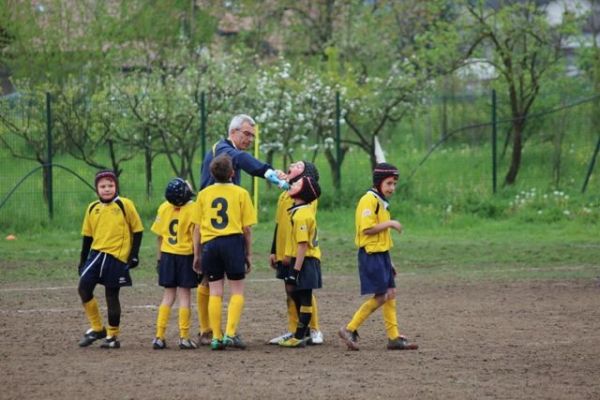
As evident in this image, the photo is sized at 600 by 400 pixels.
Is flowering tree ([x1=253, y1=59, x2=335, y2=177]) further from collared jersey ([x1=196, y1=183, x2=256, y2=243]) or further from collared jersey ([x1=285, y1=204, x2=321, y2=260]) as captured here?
collared jersey ([x1=196, y1=183, x2=256, y2=243])

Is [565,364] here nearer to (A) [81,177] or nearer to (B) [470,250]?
(B) [470,250]

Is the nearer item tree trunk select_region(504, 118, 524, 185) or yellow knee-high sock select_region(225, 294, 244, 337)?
yellow knee-high sock select_region(225, 294, 244, 337)

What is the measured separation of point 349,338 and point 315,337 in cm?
62

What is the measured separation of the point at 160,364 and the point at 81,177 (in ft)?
49.9

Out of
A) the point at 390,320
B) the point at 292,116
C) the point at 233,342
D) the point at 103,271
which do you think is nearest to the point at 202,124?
the point at 292,116

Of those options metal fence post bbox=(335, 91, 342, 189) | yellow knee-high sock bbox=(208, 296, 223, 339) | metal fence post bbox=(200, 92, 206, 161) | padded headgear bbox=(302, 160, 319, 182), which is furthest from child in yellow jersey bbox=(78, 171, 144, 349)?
metal fence post bbox=(335, 91, 342, 189)

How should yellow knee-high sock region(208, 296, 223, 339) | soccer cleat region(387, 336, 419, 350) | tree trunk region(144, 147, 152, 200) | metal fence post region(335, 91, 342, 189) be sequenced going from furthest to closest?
1. metal fence post region(335, 91, 342, 189)
2. tree trunk region(144, 147, 152, 200)
3. yellow knee-high sock region(208, 296, 223, 339)
4. soccer cleat region(387, 336, 419, 350)

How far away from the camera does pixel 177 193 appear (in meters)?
11.3

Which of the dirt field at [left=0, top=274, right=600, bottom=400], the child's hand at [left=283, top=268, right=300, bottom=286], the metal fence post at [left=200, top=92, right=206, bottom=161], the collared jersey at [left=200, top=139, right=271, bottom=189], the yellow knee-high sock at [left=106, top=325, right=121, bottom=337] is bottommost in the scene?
the dirt field at [left=0, top=274, right=600, bottom=400]

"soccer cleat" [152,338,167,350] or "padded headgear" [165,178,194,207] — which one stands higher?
"padded headgear" [165,178,194,207]

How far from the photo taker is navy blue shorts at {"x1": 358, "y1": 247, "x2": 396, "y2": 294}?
1091 centimetres

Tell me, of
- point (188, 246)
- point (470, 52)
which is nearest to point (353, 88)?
point (470, 52)

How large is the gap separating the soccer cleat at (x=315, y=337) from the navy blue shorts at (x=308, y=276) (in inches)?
18.7

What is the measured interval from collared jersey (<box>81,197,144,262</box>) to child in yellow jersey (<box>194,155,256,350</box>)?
0.72 meters
